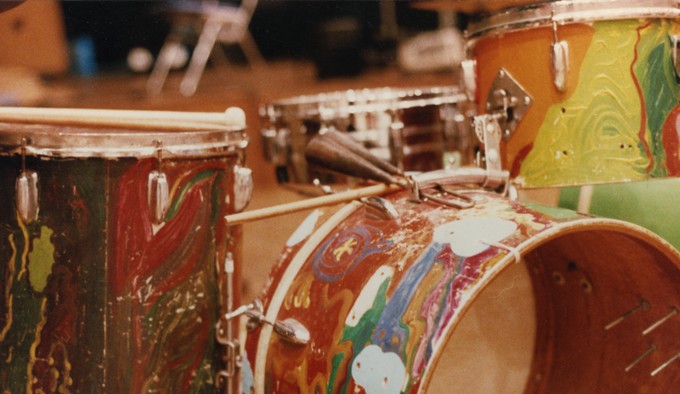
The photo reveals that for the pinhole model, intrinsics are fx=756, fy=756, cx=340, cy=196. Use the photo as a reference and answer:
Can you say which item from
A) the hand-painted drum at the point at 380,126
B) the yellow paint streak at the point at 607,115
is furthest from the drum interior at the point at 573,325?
the hand-painted drum at the point at 380,126

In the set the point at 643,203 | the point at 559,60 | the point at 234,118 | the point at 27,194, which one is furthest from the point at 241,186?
the point at 643,203

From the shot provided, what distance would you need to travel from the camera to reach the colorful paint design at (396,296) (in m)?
0.92

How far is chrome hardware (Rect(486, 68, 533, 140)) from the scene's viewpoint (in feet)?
4.37

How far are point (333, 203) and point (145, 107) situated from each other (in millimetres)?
2641

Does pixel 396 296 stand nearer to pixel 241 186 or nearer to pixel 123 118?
pixel 241 186

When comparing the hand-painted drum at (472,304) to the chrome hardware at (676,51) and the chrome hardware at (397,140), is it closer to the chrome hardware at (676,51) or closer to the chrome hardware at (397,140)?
the chrome hardware at (676,51)

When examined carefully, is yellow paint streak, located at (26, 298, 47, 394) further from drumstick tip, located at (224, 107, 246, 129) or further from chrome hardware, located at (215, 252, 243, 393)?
drumstick tip, located at (224, 107, 246, 129)

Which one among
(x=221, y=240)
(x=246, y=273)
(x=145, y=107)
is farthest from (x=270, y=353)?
(x=145, y=107)

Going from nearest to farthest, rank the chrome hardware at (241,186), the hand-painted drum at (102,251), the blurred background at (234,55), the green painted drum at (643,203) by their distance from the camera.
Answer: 1. the hand-painted drum at (102,251)
2. the chrome hardware at (241,186)
3. the green painted drum at (643,203)
4. the blurred background at (234,55)

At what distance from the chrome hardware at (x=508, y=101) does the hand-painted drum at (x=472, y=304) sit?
23 cm

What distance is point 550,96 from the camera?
130 centimetres

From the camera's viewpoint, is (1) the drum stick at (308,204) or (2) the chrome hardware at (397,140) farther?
(2) the chrome hardware at (397,140)

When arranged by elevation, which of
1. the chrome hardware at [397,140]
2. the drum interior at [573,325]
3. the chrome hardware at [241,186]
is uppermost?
the chrome hardware at [397,140]

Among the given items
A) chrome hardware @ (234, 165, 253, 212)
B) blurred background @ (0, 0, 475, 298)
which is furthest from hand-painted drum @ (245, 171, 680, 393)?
blurred background @ (0, 0, 475, 298)
